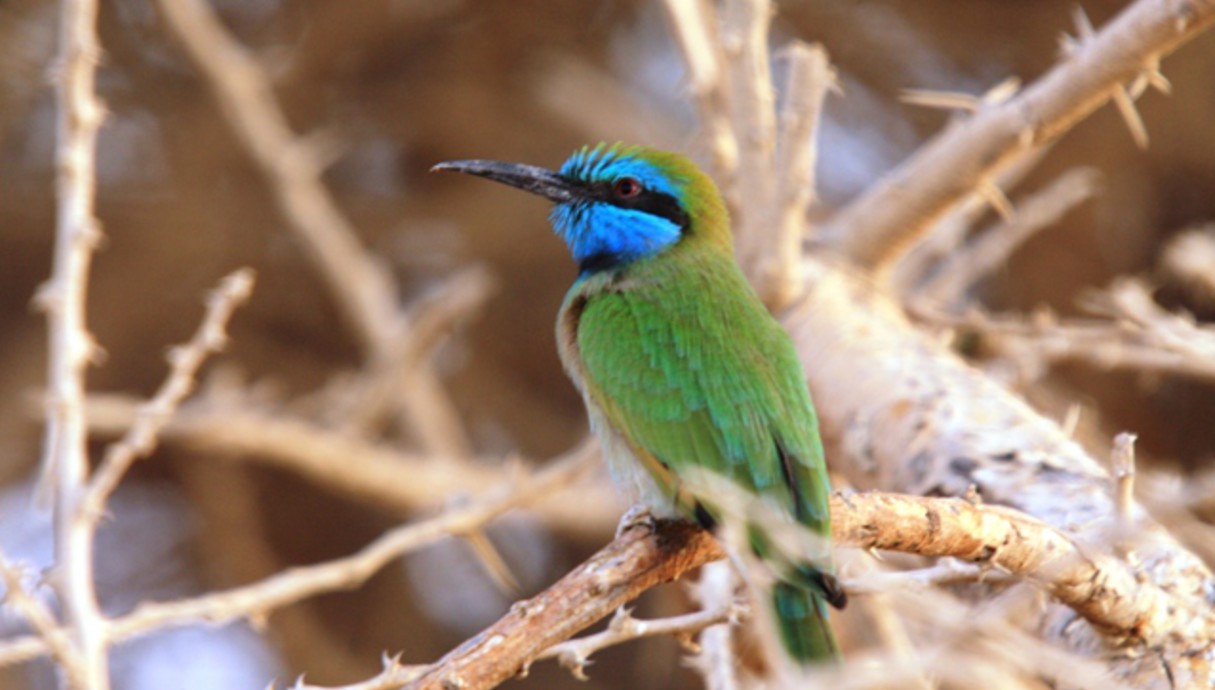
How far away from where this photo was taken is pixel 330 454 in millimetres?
3926

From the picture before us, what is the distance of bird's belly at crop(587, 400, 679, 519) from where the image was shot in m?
2.40

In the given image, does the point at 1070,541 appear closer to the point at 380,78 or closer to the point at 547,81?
the point at 547,81

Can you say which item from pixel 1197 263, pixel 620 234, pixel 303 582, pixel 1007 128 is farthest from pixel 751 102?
pixel 303 582

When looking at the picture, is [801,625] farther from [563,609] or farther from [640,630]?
[563,609]

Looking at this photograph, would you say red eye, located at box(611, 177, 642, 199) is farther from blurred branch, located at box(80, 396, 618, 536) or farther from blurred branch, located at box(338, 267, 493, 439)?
blurred branch, located at box(80, 396, 618, 536)

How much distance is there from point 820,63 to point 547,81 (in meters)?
2.15

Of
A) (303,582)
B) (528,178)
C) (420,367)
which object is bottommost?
(303,582)

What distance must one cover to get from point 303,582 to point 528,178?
1138mm

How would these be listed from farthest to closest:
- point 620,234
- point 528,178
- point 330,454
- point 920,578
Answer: point 330,454 < point 528,178 < point 620,234 < point 920,578

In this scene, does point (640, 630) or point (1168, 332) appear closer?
point (640, 630)

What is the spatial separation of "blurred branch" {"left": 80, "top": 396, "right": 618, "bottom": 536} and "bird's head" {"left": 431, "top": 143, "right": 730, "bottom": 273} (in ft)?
2.88

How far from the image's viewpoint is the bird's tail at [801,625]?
2086mm

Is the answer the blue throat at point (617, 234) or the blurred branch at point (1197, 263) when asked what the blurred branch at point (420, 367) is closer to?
the blue throat at point (617, 234)

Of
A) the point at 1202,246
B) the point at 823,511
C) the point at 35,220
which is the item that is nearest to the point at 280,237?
the point at 35,220
